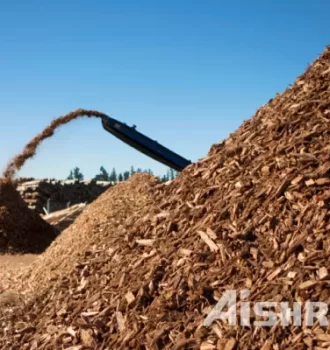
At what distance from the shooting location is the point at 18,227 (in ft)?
51.4

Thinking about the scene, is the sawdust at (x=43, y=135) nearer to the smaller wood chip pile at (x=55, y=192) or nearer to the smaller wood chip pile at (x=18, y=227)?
the smaller wood chip pile at (x=18, y=227)

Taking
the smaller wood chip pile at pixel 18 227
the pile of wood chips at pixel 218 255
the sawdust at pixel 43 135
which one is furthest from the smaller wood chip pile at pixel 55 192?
the pile of wood chips at pixel 218 255

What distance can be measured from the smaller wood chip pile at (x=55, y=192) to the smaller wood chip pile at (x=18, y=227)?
300 inches

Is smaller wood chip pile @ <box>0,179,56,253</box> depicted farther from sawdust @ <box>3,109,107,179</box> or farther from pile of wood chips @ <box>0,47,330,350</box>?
pile of wood chips @ <box>0,47,330,350</box>

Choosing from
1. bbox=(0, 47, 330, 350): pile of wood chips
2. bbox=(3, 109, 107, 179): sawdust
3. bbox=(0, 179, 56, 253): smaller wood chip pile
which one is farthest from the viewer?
bbox=(0, 179, 56, 253): smaller wood chip pile

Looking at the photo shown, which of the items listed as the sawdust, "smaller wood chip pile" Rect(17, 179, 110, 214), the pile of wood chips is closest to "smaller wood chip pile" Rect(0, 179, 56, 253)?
the sawdust

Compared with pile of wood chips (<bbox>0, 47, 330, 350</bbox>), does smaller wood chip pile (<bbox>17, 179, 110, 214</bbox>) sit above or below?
above

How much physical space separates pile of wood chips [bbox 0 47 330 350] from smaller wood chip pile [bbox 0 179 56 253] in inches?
351

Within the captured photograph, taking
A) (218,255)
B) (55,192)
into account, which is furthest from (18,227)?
(218,255)

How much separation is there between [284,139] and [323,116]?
0.48 m

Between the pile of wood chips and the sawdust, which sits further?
the sawdust

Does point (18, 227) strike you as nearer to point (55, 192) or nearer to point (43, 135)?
point (43, 135)

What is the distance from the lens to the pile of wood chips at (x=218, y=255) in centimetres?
415

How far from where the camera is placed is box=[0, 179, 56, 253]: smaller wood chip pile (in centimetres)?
1518
